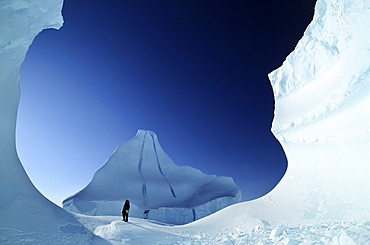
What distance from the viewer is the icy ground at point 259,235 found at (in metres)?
3.23

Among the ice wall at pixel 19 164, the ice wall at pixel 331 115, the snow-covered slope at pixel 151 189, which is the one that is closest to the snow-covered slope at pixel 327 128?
the ice wall at pixel 331 115

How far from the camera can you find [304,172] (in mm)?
7684

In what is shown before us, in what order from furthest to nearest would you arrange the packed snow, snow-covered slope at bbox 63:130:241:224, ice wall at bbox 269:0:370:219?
snow-covered slope at bbox 63:130:241:224, ice wall at bbox 269:0:370:219, the packed snow

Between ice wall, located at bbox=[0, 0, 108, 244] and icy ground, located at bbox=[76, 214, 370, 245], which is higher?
ice wall, located at bbox=[0, 0, 108, 244]

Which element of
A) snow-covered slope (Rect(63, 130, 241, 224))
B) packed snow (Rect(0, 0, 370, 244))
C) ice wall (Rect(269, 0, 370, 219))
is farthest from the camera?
snow-covered slope (Rect(63, 130, 241, 224))

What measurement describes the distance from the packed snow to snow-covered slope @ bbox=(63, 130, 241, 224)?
13.4 m

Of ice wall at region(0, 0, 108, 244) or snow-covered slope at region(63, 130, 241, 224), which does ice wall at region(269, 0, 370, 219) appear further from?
snow-covered slope at region(63, 130, 241, 224)

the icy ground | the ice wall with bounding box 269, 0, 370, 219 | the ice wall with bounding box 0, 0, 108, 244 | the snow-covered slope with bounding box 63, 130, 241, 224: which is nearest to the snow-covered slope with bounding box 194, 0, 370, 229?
the ice wall with bounding box 269, 0, 370, 219

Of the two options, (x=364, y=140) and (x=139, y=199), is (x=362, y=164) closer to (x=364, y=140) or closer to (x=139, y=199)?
(x=364, y=140)

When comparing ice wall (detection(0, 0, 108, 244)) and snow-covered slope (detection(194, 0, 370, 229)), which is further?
snow-covered slope (detection(194, 0, 370, 229))

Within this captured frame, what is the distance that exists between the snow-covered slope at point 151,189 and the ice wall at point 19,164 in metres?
14.4

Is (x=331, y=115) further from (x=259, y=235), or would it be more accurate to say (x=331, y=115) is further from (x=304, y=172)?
(x=259, y=235)

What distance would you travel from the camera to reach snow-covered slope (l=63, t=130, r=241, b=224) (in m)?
18.8

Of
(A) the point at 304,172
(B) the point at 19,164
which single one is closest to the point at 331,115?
(A) the point at 304,172
